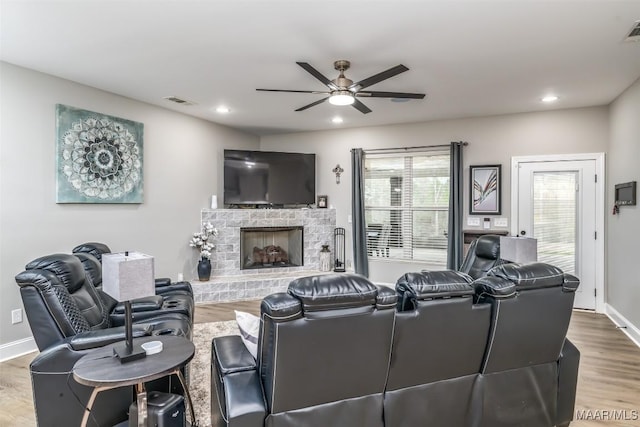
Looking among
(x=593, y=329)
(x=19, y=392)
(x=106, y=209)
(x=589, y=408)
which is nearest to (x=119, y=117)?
(x=106, y=209)

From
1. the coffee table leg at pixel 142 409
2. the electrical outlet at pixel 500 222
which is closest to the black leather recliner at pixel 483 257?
the electrical outlet at pixel 500 222

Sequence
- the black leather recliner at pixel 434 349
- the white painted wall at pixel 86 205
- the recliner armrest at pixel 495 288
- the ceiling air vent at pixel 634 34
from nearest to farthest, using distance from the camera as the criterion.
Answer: the black leather recliner at pixel 434 349 < the recliner armrest at pixel 495 288 < the ceiling air vent at pixel 634 34 < the white painted wall at pixel 86 205

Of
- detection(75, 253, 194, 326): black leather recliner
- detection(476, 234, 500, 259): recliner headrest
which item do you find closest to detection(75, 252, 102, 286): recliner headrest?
detection(75, 253, 194, 326): black leather recliner

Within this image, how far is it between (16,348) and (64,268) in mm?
1850

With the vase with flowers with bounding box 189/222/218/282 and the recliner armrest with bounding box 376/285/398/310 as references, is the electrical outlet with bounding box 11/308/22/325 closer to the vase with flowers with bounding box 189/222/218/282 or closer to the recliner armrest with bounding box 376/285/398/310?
the vase with flowers with bounding box 189/222/218/282

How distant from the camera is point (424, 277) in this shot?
1816 mm

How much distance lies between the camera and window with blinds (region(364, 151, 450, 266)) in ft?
19.2

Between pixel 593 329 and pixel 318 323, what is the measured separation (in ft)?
14.0

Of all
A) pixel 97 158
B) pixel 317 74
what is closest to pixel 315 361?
pixel 317 74

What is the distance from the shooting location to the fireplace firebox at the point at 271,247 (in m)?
6.06

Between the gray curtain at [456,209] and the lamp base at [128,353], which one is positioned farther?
the gray curtain at [456,209]

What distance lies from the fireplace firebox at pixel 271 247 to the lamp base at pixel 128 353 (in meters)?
4.04

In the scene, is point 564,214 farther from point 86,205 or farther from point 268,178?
point 86,205

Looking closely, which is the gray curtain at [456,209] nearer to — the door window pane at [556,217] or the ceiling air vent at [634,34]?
the door window pane at [556,217]
